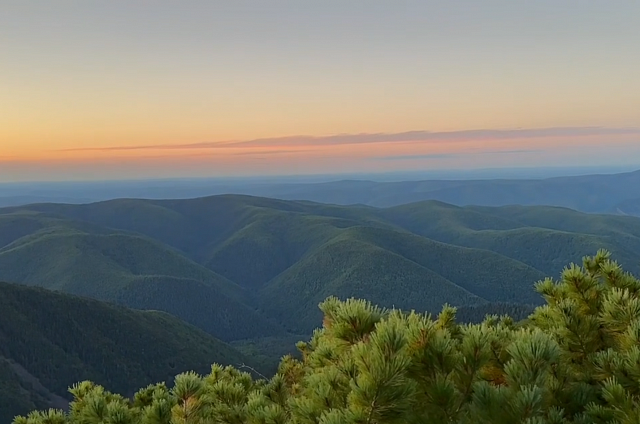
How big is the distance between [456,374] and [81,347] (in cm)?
14126

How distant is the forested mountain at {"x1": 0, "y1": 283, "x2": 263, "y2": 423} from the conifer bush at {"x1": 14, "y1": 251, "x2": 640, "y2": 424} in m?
118

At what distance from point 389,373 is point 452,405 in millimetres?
884

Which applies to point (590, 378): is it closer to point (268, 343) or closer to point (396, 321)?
point (396, 321)

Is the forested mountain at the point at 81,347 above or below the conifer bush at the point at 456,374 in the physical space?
below

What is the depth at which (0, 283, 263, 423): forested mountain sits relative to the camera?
115m

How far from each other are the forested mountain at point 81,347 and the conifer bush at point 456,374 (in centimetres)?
11840

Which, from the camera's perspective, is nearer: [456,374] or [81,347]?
[456,374]

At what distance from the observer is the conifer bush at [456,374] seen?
3615 millimetres

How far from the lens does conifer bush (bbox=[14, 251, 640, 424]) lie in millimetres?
3615

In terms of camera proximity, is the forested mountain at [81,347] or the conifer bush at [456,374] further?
the forested mountain at [81,347]

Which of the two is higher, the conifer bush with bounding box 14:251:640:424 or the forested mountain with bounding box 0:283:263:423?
the conifer bush with bounding box 14:251:640:424

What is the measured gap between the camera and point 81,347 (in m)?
124

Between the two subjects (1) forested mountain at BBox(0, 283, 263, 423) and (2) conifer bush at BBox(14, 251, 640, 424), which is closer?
(2) conifer bush at BBox(14, 251, 640, 424)

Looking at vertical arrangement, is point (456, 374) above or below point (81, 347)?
above
